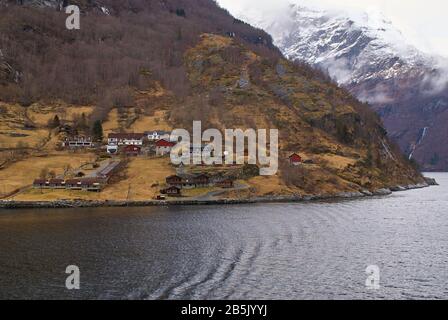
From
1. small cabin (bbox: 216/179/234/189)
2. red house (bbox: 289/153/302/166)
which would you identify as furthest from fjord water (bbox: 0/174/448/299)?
red house (bbox: 289/153/302/166)

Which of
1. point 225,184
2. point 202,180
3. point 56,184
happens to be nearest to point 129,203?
point 56,184

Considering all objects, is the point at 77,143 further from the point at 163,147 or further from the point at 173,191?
the point at 173,191

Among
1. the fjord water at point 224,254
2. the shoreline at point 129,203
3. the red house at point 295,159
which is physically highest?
the red house at point 295,159

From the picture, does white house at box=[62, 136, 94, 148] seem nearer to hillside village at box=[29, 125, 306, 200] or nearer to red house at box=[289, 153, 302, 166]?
hillside village at box=[29, 125, 306, 200]

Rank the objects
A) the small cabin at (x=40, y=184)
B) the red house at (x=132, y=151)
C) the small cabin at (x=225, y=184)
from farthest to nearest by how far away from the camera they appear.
Answer: the red house at (x=132, y=151) → the small cabin at (x=225, y=184) → the small cabin at (x=40, y=184)

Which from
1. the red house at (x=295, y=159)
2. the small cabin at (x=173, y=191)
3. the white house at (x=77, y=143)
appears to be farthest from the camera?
the white house at (x=77, y=143)

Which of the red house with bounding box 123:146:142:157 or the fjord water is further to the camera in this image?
the red house with bounding box 123:146:142:157

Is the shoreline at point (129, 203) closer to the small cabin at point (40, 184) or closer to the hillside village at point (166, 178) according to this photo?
the hillside village at point (166, 178)

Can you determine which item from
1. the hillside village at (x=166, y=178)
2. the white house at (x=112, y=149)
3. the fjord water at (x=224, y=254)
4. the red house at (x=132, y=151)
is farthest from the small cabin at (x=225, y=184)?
the white house at (x=112, y=149)

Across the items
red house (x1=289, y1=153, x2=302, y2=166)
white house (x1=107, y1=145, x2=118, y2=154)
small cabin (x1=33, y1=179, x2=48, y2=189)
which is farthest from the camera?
red house (x1=289, y1=153, x2=302, y2=166)

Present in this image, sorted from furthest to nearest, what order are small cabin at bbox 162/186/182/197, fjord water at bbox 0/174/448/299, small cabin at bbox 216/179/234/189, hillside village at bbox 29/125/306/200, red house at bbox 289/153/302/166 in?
red house at bbox 289/153/302/166, small cabin at bbox 216/179/234/189, small cabin at bbox 162/186/182/197, hillside village at bbox 29/125/306/200, fjord water at bbox 0/174/448/299
